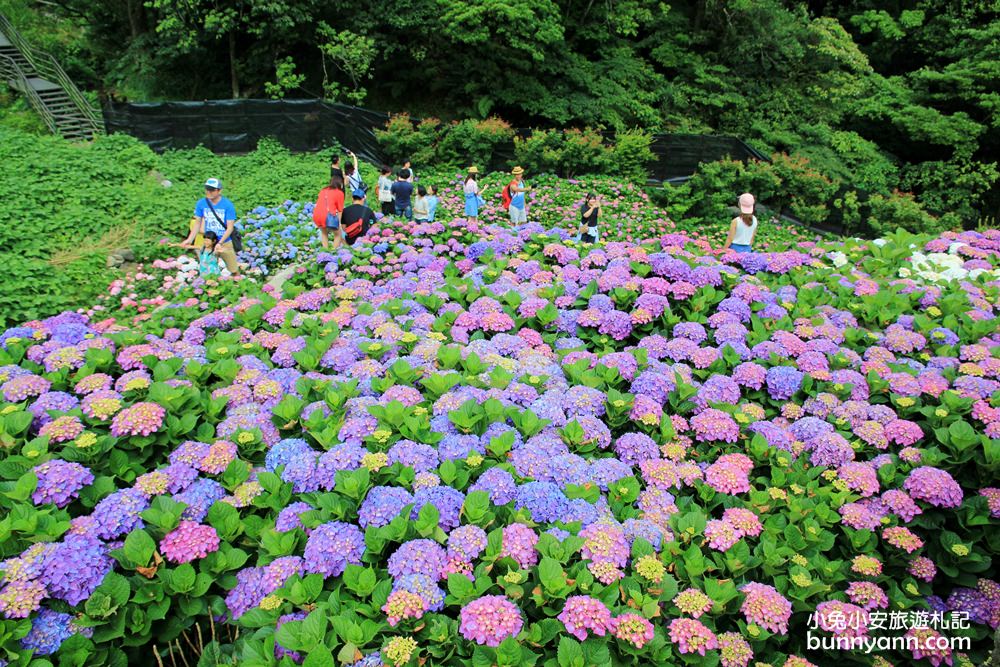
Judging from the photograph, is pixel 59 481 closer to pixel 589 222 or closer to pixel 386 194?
pixel 589 222

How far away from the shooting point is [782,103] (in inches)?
→ 720

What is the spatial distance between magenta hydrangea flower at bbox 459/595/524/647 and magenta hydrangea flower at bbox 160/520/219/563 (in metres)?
1.08

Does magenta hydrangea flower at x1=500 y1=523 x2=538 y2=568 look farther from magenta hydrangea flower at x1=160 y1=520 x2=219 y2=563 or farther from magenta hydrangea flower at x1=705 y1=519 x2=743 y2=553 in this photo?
magenta hydrangea flower at x1=160 y1=520 x2=219 y2=563

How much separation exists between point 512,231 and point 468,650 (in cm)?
413

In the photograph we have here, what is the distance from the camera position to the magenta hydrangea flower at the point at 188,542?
92.8 inches

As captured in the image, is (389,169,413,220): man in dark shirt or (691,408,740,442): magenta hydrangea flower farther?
(389,169,413,220): man in dark shirt

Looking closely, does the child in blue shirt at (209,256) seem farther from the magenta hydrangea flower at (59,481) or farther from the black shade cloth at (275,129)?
the black shade cloth at (275,129)

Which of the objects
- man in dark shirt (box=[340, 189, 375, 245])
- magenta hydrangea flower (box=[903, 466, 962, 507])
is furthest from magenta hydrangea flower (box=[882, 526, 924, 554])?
man in dark shirt (box=[340, 189, 375, 245])

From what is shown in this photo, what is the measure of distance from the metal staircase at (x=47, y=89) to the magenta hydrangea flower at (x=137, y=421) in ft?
51.0

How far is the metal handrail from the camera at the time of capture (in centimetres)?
1491

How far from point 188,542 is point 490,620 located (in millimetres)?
1262

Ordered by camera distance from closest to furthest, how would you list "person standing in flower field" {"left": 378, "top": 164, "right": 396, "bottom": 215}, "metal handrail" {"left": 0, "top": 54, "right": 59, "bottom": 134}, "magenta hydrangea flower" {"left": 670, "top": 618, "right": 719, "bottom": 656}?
"magenta hydrangea flower" {"left": 670, "top": 618, "right": 719, "bottom": 656} < "person standing in flower field" {"left": 378, "top": 164, "right": 396, "bottom": 215} < "metal handrail" {"left": 0, "top": 54, "right": 59, "bottom": 134}

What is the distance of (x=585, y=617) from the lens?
2.11 m

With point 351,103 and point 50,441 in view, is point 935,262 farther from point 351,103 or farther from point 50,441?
point 351,103
